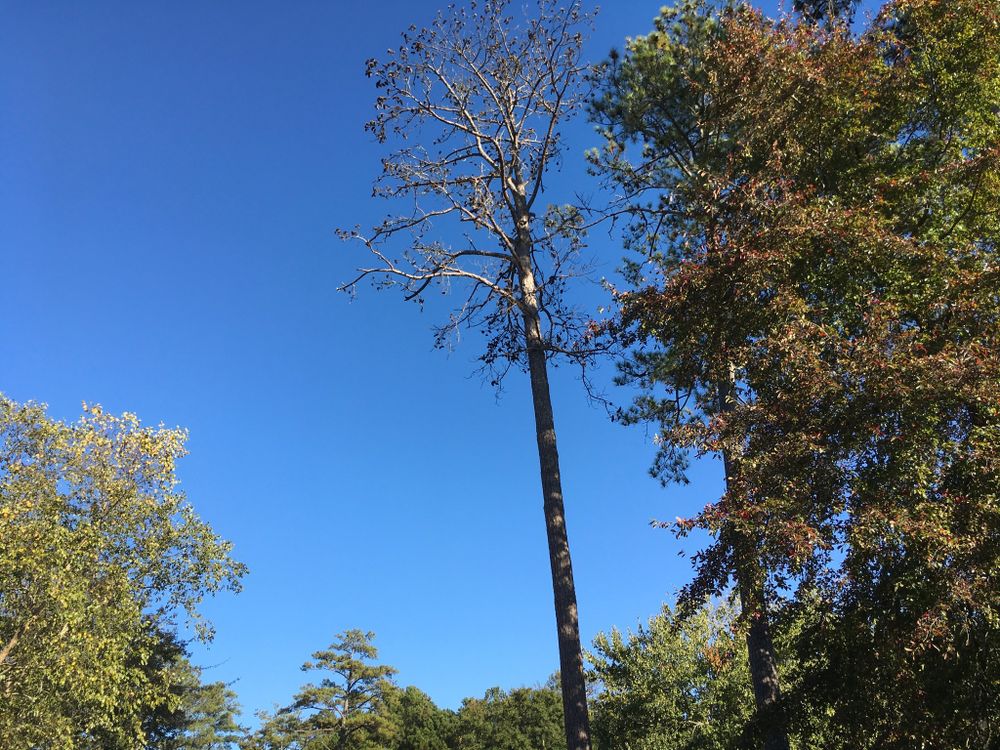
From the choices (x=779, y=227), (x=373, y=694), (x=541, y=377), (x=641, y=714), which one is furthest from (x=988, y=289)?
(x=373, y=694)

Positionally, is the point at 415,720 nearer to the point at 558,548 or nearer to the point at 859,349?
the point at 558,548

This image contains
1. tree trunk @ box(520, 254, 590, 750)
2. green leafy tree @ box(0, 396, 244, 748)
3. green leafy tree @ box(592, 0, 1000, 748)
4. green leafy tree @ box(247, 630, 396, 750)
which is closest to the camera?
green leafy tree @ box(592, 0, 1000, 748)

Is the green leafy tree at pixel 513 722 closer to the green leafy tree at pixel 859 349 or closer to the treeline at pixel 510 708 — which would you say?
the treeline at pixel 510 708

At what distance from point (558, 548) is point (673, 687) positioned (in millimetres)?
12930

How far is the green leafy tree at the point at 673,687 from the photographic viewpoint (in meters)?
18.0

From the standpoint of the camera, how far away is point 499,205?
502 inches

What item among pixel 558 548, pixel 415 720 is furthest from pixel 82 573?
pixel 415 720

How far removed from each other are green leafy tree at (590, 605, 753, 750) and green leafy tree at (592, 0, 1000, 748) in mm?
10777

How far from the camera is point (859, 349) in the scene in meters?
5.77

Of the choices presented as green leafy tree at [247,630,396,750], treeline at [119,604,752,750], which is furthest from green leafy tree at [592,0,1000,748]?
green leafy tree at [247,630,396,750]

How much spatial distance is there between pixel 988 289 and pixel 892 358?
1.33 meters

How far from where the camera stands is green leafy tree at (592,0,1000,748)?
5504 millimetres

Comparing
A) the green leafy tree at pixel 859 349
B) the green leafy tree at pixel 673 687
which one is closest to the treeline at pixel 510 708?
the green leafy tree at pixel 673 687

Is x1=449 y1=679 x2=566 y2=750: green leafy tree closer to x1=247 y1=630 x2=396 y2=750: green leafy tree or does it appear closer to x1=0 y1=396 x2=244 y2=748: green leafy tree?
x1=247 y1=630 x2=396 y2=750: green leafy tree
